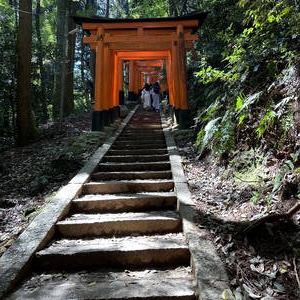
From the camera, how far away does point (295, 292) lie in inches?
114

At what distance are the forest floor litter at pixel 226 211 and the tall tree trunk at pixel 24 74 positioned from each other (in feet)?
6.92

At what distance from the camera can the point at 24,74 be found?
1038 centimetres

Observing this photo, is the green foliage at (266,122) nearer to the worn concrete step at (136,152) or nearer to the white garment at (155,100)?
the worn concrete step at (136,152)

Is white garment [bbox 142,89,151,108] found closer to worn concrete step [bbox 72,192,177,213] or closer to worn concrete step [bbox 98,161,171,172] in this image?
worn concrete step [bbox 98,161,171,172]

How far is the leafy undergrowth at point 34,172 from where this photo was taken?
16.3ft

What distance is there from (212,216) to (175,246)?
2.47 feet

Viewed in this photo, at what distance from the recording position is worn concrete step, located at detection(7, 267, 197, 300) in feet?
10.1

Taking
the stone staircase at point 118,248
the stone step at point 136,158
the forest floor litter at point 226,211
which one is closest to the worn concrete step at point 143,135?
the forest floor litter at point 226,211

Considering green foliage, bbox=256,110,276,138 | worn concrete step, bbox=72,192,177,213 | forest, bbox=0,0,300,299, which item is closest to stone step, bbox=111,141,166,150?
forest, bbox=0,0,300,299

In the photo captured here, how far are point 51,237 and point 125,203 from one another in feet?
4.15

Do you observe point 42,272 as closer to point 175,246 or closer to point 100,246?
point 100,246

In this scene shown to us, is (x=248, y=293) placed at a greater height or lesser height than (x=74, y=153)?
lesser

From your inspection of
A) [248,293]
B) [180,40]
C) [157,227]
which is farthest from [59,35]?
[248,293]

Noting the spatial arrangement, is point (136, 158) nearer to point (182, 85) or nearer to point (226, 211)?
point (226, 211)
